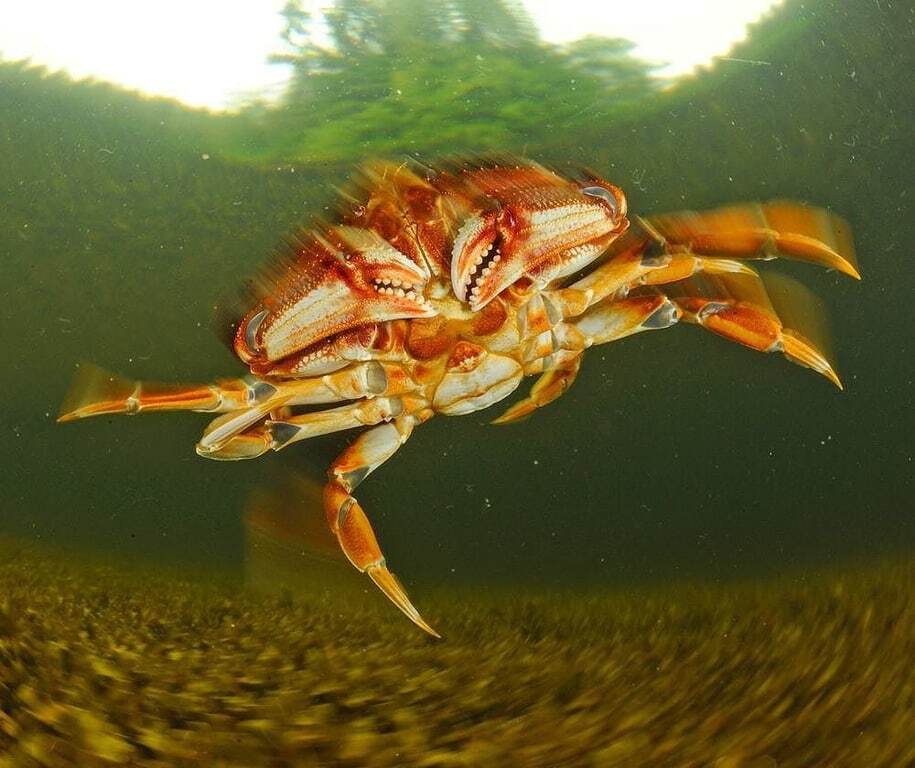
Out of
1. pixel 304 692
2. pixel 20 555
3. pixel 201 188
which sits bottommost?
pixel 304 692

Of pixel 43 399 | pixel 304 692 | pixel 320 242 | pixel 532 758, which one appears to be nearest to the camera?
pixel 532 758

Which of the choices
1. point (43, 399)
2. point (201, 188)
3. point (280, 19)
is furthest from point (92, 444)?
point (280, 19)

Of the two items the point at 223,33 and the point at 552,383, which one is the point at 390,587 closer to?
the point at 552,383

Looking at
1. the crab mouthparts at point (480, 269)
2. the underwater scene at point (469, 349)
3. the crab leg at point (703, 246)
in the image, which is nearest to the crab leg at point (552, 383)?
the underwater scene at point (469, 349)

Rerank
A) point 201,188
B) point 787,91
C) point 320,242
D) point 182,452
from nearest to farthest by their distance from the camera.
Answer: point 320,242, point 787,91, point 201,188, point 182,452

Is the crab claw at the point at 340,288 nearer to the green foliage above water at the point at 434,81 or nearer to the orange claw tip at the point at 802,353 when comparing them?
the green foliage above water at the point at 434,81

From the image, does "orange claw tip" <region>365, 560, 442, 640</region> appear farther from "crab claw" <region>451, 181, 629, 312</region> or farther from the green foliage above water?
the green foliage above water

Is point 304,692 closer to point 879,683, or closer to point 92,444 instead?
point 879,683
